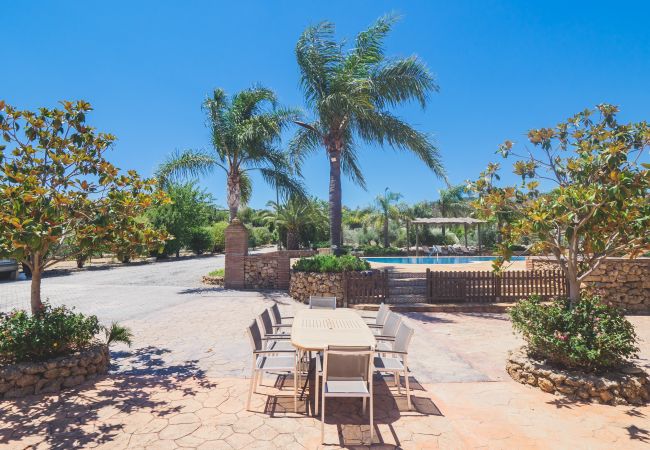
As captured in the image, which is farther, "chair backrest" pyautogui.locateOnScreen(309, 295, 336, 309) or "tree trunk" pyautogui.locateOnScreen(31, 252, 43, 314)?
"chair backrest" pyautogui.locateOnScreen(309, 295, 336, 309)

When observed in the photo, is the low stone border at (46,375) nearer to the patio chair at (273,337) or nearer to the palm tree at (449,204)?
the patio chair at (273,337)

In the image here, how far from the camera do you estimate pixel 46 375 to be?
185 inches

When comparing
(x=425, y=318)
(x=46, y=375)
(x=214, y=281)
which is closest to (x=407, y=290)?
(x=425, y=318)

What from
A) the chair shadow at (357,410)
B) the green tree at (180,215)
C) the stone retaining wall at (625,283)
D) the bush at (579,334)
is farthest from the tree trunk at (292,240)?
the bush at (579,334)

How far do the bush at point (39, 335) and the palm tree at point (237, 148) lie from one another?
9367 millimetres

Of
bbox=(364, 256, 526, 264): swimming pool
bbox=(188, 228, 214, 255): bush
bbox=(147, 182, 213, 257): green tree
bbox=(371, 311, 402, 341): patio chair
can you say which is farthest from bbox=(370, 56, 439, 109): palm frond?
bbox=(188, 228, 214, 255): bush

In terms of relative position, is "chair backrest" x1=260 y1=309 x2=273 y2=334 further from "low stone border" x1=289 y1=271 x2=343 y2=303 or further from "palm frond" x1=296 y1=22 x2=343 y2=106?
"palm frond" x1=296 y1=22 x2=343 y2=106

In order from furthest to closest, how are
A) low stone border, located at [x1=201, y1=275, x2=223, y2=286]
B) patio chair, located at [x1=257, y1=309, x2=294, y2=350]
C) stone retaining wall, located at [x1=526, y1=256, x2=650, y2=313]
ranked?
1. low stone border, located at [x1=201, y1=275, x2=223, y2=286]
2. stone retaining wall, located at [x1=526, y1=256, x2=650, y2=313]
3. patio chair, located at [x1=257, y1=309, x2=294, y2=350]

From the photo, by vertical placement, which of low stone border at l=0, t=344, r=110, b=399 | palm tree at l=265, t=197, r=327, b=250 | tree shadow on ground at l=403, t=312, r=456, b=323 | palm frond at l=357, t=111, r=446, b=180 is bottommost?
tree shadow on ground at l=403, t=312, r=456, b=323

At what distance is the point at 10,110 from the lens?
4.86 metres

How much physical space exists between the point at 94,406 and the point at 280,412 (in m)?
2.26

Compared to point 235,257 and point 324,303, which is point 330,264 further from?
point 235,257

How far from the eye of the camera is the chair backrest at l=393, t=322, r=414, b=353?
438 centimetres

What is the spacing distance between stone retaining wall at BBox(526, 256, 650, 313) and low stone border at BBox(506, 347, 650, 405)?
6066 mm
